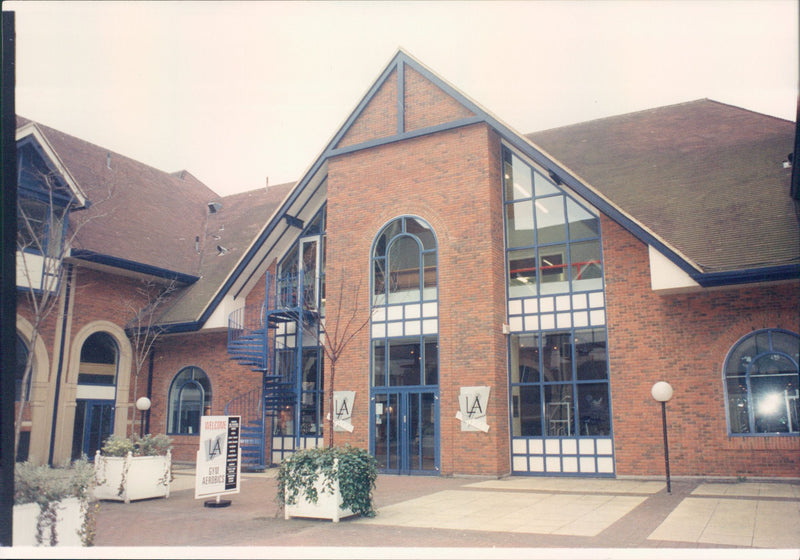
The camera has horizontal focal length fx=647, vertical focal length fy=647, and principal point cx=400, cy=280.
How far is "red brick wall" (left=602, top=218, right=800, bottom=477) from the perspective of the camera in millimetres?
13102

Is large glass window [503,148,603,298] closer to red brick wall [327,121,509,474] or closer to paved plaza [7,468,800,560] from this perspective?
red brick wall [327,121,509,474]

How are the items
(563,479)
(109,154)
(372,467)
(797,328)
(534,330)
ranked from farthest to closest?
(109,154), (534,330), (563,479), (797,328), (372,467)

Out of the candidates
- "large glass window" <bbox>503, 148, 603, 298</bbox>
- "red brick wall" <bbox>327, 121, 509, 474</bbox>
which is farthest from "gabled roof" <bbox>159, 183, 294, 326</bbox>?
"large glass window" <bbox>503, 148, 603, 298</bbox>

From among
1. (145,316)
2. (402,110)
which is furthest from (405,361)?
(145,316)

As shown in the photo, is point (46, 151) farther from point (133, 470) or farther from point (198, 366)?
point (133, 470)

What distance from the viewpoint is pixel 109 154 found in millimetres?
22969

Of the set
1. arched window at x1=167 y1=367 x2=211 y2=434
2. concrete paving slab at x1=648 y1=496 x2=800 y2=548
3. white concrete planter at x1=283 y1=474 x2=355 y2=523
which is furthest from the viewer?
arched window at x1=167 y1=367 x2=211 y2=434

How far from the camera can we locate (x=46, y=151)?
52.2 ft

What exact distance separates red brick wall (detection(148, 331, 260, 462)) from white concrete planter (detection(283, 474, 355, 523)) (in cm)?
1015

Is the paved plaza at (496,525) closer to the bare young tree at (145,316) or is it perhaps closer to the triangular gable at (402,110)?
the bare young tree at (145,316)

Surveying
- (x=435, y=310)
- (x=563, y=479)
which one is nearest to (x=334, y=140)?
(x=435, y=310)

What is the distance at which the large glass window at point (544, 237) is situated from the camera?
15.4 m

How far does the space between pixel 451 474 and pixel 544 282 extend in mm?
5079

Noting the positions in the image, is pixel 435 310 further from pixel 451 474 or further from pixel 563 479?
pixel 563 479
